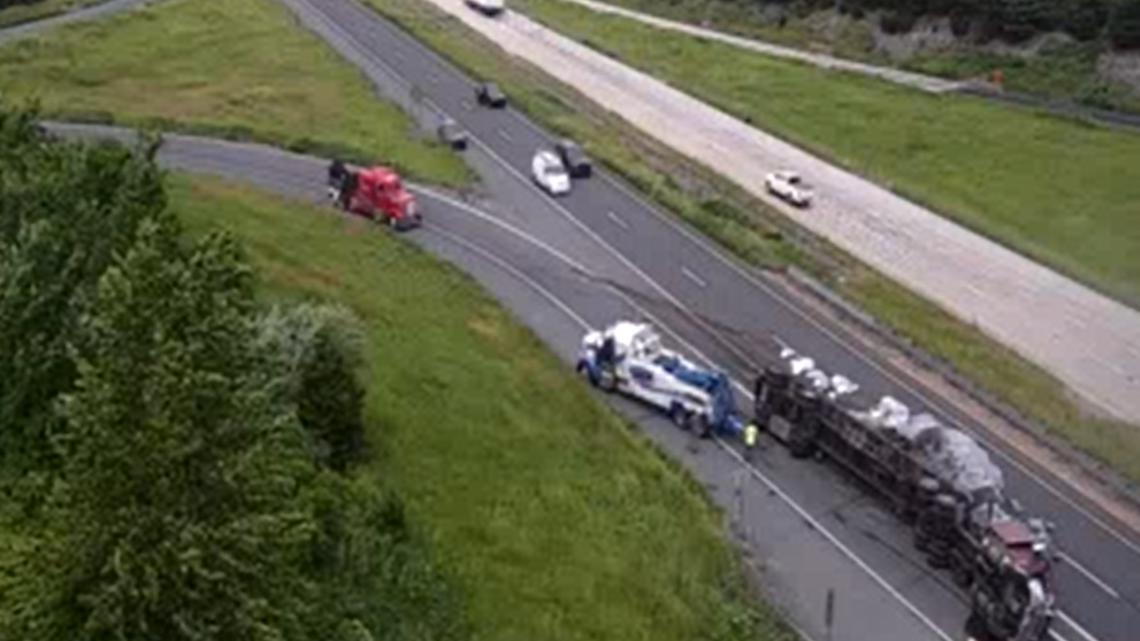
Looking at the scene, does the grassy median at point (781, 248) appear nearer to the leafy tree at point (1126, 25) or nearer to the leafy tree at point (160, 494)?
the leafy tree at point (1126, 25)

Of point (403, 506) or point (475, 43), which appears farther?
point (475, 43)

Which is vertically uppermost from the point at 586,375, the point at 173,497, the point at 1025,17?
the point at 173,497

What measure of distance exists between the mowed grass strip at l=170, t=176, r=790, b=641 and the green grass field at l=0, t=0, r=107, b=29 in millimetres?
85137

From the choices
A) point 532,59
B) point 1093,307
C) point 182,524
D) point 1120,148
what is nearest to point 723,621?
point 182,524

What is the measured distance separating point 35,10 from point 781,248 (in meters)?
93.7

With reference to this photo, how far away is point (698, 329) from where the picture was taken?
73.3 metres

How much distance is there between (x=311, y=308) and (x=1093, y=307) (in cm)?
4607

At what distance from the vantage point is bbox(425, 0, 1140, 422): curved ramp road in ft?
250

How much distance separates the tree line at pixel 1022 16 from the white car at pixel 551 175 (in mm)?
52858

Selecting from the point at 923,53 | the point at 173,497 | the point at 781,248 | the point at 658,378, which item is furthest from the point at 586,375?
the point at 923,53

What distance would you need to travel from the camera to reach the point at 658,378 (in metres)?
63.0

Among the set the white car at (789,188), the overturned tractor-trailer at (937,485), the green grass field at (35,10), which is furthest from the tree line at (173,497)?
the green grass field at (35,10)

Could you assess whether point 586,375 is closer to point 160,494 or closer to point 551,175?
point 551,175

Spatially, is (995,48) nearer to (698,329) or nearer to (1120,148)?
(1120,148)
